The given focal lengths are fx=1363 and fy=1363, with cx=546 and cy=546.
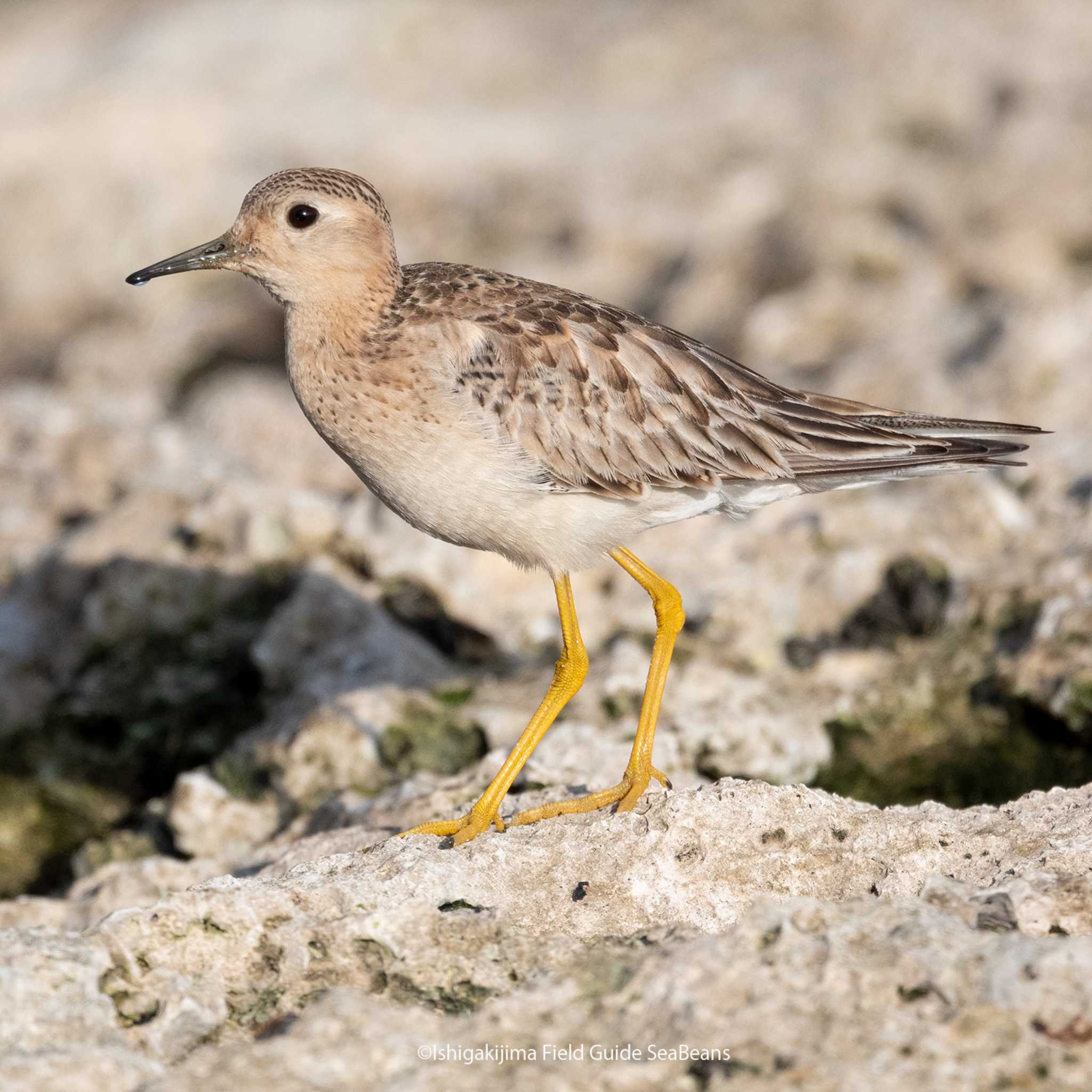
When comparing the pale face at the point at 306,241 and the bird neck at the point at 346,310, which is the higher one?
the pale face at the point at 306,241

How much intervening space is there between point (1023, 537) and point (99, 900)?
642 centimetres

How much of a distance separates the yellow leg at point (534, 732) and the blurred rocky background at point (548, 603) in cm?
32

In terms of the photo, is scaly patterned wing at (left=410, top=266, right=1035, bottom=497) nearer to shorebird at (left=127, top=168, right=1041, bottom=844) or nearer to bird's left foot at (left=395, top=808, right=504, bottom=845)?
shorebird at (left=127, top=168, right=1041, bottom=844)

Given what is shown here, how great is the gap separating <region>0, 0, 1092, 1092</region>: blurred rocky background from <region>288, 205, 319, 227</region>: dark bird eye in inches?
115

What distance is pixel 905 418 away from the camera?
758 centimetres

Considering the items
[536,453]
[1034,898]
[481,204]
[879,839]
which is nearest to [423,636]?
[536,453]

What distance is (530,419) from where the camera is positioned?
684 centimetres

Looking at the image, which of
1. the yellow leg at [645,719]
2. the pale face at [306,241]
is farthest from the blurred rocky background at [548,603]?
the pale face at [306,241]

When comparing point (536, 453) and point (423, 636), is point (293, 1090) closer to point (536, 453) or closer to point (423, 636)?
point (536, 453)

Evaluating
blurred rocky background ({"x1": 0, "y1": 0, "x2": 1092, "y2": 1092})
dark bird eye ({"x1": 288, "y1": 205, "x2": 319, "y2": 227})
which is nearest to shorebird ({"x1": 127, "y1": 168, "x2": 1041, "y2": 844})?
dark bird eye ({"x1": 288, "y1": 205, "x2": 319, "y2": 227})

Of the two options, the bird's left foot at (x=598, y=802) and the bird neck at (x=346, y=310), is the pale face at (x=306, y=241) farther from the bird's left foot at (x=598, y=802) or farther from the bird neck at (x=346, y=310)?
the bird's left foot at (x=598, y=802)

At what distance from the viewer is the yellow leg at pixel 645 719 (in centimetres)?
642

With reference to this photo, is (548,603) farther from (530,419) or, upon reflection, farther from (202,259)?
(202,259)

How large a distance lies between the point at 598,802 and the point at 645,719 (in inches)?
22.4
